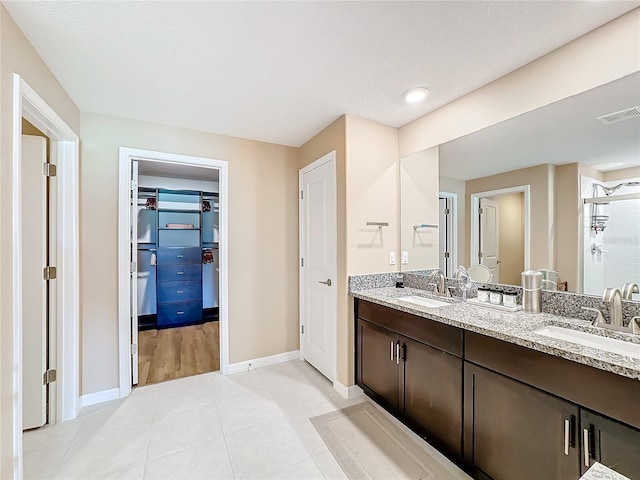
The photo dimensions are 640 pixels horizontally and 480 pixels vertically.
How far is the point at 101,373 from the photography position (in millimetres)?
2334

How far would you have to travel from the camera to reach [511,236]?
1938mm

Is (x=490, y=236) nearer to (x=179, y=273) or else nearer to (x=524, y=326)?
(x=524, y=326)

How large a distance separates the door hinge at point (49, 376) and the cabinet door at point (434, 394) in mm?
2557

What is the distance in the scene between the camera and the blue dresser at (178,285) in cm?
421

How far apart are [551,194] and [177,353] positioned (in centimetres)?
389

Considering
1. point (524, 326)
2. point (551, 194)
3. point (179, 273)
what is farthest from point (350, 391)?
point (179, 273)

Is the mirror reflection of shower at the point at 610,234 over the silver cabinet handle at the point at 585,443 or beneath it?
over

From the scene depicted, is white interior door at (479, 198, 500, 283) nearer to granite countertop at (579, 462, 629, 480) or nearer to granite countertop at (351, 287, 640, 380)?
granite countertop at (351, 287, 640, 380)

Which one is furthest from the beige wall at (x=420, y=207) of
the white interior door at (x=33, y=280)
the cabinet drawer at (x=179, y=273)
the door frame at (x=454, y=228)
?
the cabinet drawer at (x=179, y=273)

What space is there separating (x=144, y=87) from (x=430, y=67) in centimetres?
194

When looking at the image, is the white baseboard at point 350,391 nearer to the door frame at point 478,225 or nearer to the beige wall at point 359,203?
the beige wall at point 359,203

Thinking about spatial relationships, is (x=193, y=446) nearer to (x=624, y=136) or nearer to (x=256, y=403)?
(x=256, y=403)

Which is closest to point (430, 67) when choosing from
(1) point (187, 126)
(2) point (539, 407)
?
(2) point (539, 407)

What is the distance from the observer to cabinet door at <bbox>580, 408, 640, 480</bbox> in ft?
3.20
